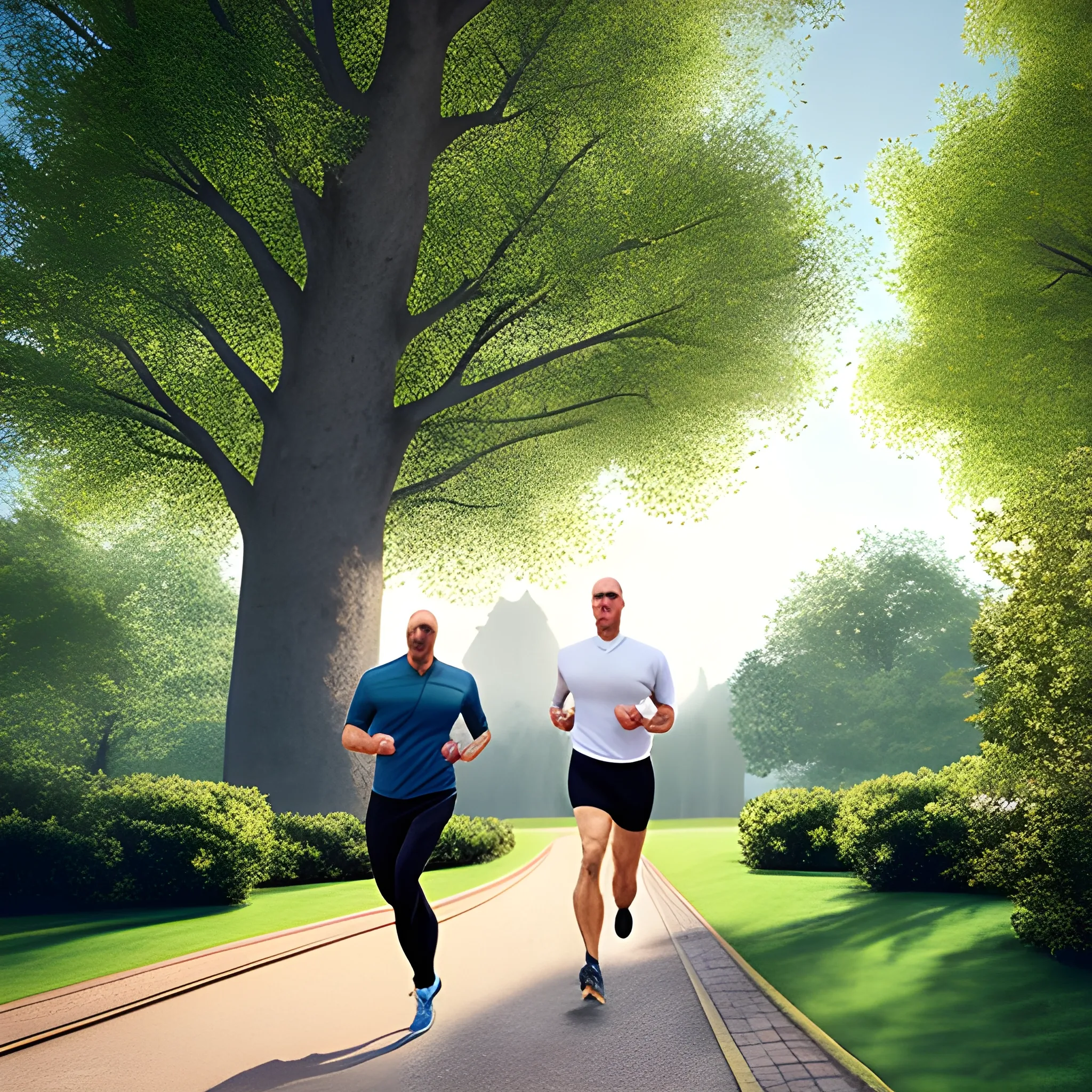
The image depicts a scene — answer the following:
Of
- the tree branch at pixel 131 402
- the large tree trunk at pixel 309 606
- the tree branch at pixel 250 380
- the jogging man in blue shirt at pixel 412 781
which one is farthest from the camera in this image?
the tree branch at pixel 131 402

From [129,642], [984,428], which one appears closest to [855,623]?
[984,428]

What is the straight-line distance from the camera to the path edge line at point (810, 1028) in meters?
4.81

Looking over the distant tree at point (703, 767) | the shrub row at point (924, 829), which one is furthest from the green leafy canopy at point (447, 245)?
the distant tree at point (703, 767)

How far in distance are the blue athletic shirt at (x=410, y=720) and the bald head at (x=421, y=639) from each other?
0.05 meters

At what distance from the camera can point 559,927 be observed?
10.4 metres

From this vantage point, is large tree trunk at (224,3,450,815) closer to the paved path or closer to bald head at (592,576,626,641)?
the paved path

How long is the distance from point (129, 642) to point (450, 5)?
76.7 ft

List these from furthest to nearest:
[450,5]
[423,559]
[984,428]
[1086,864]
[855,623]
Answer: [855,623], [423,559], [984,428], [450,5], [1086,864]

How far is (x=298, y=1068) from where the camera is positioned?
505 cm

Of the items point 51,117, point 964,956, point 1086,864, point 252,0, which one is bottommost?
point 964,956

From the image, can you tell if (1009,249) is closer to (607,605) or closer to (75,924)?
(607,605)

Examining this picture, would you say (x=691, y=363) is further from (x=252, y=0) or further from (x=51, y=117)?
(x=51, y=117)

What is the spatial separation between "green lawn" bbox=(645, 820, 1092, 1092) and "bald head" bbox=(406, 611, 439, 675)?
3417 mm

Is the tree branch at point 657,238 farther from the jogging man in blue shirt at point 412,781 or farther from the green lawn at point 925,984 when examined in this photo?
the jogging man in blue shirt at point 412,781
